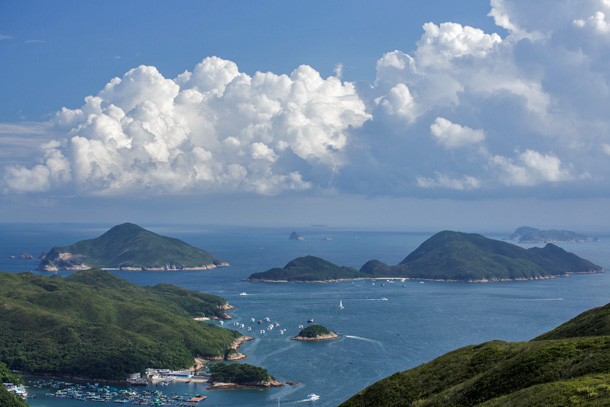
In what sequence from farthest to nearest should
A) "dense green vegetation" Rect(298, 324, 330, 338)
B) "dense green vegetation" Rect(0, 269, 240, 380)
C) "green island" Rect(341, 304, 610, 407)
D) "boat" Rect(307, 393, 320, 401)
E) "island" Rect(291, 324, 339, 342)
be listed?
1. "dense green vegetation" Rect(298, 324, 330, 338)
2. "island" Rect(291, 324, 339, 342)
3. "dense green vegetation" Rect(0, 269, 240, 380)
4. "boat" Rect(307, 393, 320, 401)
5. "green island" Rect(341, 304, 610, 407)

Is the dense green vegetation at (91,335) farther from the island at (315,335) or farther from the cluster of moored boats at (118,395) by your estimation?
the island at (315,335)

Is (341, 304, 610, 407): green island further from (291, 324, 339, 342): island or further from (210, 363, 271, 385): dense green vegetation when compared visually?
(291, 324, 339, 342): island

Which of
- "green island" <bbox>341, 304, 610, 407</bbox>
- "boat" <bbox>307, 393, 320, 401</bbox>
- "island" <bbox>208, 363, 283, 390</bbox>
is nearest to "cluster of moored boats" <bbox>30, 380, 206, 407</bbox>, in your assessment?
"island" <bbox>208, 363, 283, 390</bbox>

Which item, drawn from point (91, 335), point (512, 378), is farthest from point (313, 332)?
point (512, 378)

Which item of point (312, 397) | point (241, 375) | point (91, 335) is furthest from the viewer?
point (91, 335)

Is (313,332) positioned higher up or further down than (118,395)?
higher up

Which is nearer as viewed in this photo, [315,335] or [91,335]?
[91,335]

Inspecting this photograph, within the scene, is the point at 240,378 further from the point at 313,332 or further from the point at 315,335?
the point at 313,332
